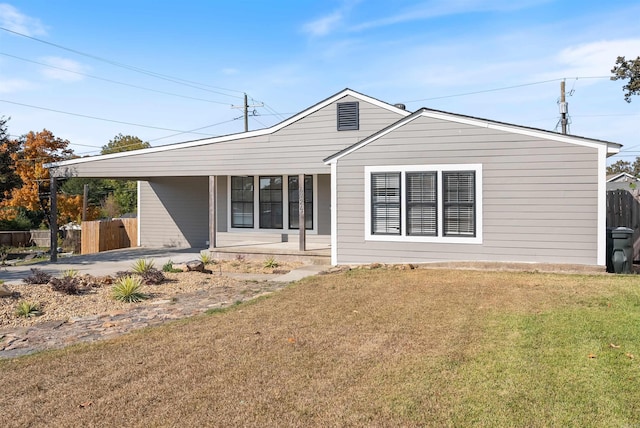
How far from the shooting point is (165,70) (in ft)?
94.1

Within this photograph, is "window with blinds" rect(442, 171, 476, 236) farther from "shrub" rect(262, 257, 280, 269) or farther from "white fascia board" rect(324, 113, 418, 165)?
"shrub" rect(262, 257, 280, 269)

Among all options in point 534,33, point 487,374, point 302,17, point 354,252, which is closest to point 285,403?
point 487,374

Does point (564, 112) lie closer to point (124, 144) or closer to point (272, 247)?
point (272, 247)

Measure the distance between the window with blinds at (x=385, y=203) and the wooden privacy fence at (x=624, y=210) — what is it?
18.3ft

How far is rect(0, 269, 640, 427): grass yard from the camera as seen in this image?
3.26 meters

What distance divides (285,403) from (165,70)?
28981 mm

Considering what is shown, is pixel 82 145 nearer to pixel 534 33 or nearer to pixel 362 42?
pixel 362 42

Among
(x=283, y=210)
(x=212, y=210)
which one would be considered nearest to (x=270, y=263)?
(x=283, y=210)

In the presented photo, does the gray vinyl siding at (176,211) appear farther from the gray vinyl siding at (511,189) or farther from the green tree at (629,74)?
the green tree at (629,74)

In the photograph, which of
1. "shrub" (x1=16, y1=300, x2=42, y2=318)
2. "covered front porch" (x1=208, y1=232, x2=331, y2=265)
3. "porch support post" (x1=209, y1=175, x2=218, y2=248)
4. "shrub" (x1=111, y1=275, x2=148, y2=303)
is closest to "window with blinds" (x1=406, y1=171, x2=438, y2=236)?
"covered front porch" (x1=208, y1=232, x2=331, y2=265)

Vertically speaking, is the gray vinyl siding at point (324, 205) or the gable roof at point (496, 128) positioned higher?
the gable roof at point (496, 128)

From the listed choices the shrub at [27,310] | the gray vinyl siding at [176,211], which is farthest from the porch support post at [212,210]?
the shrub at [27,310]

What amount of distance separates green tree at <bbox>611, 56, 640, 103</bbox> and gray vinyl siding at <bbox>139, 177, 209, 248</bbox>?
58.3 feet

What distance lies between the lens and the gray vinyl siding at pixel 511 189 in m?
9.33
